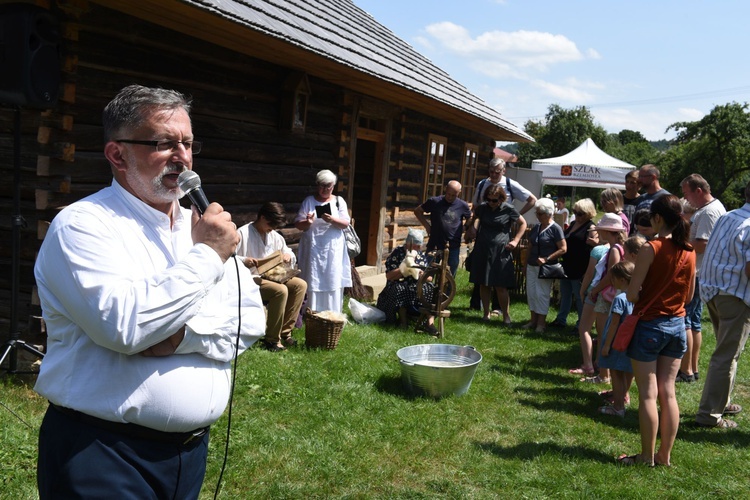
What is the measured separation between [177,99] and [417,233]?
6.45m

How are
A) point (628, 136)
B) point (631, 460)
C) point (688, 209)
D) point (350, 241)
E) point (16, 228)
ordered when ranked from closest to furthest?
point (16, 228), point (631, 460), point (688, 209), point (350, 241), point (628, 136)

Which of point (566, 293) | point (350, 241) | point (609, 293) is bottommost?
point (566, 293)

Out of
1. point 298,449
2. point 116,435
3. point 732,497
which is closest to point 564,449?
point 732,497

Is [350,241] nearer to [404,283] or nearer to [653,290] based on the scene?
[404,283]

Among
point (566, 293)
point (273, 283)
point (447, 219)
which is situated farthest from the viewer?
point (447, 219)

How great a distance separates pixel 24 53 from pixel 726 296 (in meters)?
5.29

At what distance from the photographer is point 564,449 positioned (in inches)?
190

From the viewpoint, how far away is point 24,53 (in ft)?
14.0

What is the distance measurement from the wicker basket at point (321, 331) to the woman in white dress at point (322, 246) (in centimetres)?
82

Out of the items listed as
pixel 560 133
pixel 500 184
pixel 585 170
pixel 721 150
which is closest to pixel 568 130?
pixel 560 133

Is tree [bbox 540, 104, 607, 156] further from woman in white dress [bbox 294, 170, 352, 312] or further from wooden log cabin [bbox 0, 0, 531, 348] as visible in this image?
woman in white dress [bbox 294, 170, 352, 312]

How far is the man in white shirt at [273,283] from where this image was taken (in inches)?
257

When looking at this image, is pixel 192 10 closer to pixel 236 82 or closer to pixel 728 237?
pixel 236 82

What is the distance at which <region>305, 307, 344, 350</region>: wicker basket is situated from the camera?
21.8 feet
